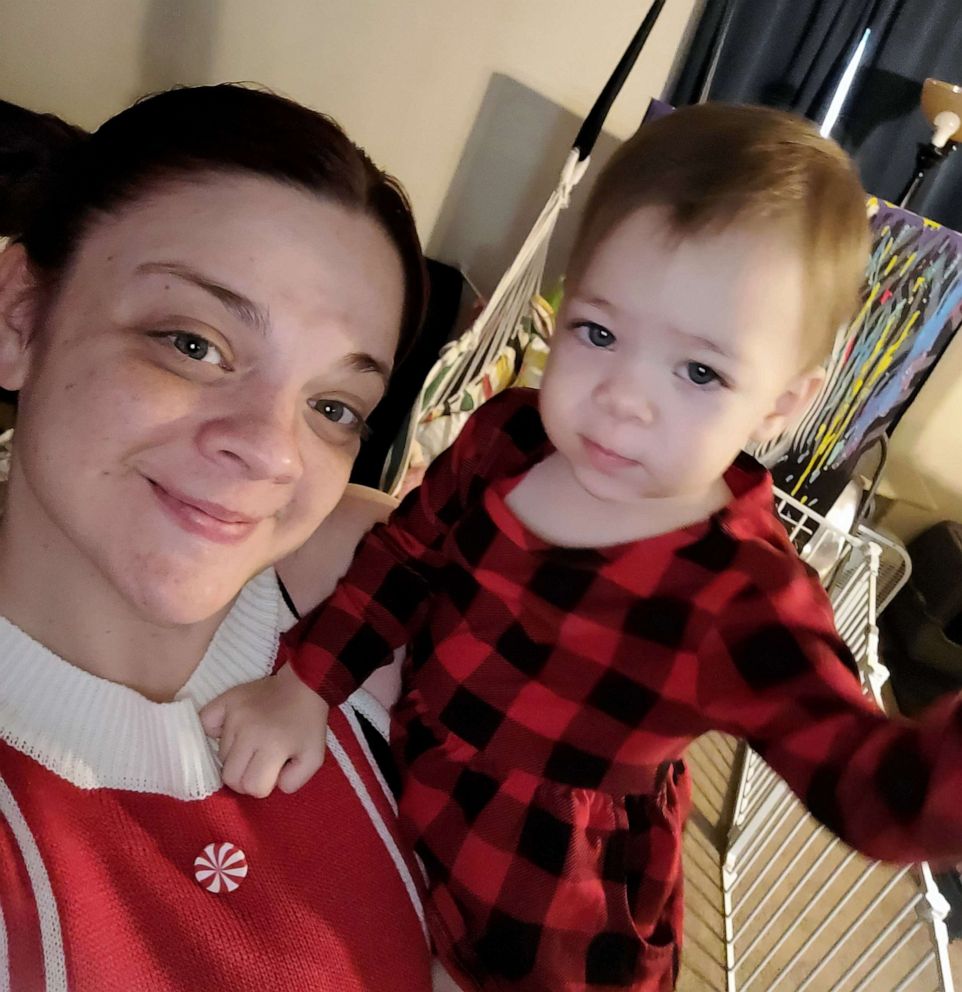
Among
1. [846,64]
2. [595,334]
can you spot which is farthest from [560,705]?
[846,64]

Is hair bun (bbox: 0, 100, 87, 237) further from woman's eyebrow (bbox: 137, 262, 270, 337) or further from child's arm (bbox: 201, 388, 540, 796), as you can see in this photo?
child's arm (bbox: 201, 388, 540, 796)

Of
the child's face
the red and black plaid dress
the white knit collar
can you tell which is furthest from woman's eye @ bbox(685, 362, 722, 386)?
the white knit collar

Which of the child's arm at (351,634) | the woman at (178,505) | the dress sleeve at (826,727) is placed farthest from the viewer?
the child's arm at (351,634)

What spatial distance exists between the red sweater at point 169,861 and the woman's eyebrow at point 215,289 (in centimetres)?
26

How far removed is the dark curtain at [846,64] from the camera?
1735 mm

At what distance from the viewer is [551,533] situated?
2.18 feet

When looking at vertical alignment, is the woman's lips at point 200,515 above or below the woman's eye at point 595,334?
below

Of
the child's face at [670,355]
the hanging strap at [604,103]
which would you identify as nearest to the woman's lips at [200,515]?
the child's face at [670,355]

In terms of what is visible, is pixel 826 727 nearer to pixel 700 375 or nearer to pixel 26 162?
pixel 700 375

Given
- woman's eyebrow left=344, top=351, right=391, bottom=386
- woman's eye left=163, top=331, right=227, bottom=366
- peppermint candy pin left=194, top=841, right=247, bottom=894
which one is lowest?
peppermint candy pin left=194, top=841, right=247, bottom=894

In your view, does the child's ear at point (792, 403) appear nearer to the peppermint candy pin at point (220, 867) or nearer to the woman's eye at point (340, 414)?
the woman's eye at point (340, 414)

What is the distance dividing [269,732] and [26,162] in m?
0.47

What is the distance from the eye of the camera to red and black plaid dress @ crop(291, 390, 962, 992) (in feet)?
1.93

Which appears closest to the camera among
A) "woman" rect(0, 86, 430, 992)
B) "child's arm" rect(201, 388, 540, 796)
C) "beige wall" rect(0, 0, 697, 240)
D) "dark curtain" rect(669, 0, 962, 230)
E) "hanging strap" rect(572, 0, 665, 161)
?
"woman" rect(0, 86, 430, 992)
